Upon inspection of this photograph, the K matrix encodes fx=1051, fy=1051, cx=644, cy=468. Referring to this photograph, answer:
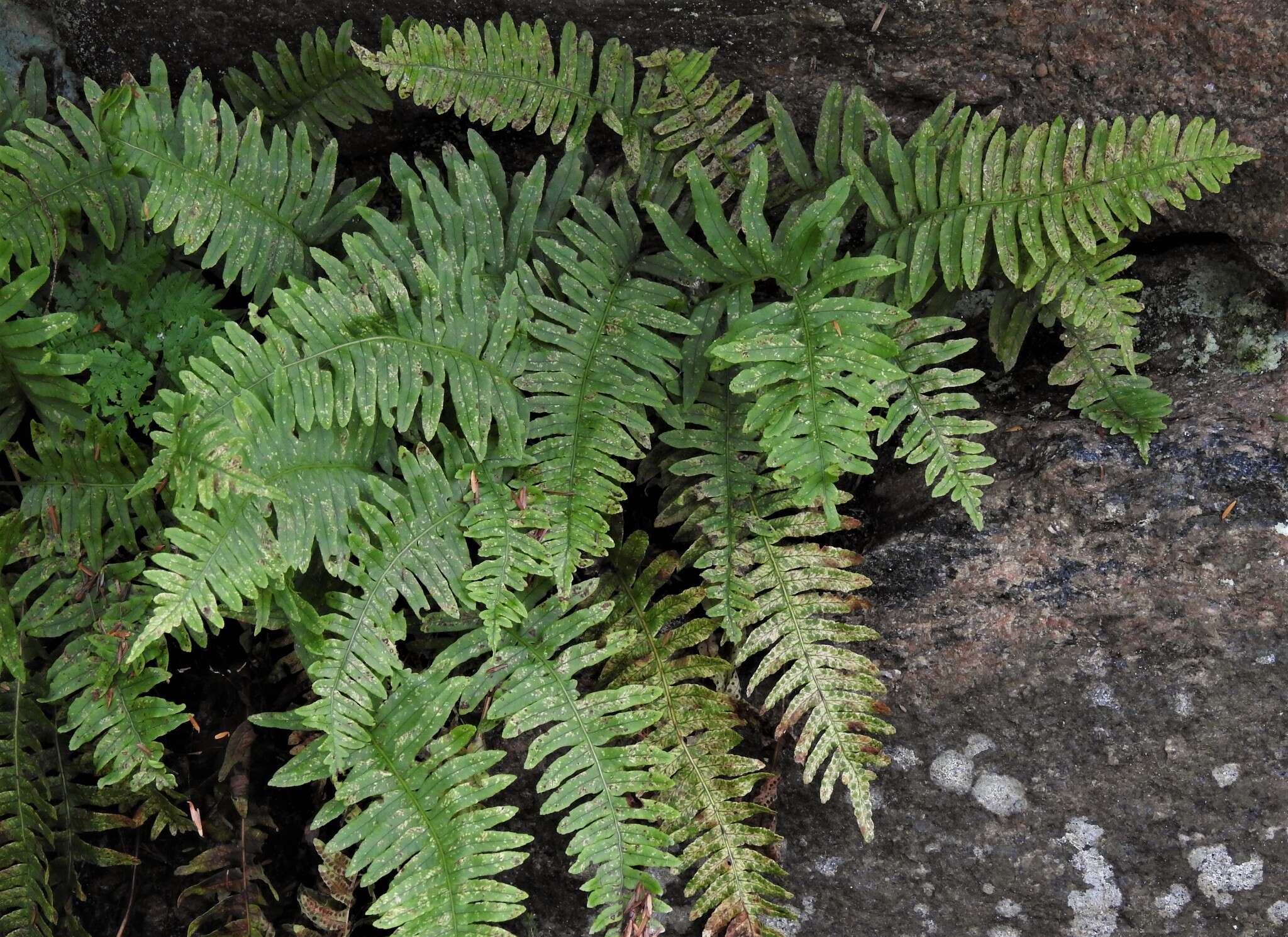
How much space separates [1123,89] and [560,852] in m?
2.91

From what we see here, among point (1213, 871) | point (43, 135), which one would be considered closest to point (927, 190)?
point (1213, 871)

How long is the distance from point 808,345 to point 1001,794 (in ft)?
4.81

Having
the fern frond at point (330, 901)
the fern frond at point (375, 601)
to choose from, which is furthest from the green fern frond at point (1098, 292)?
the fern frond at point (330, 901)

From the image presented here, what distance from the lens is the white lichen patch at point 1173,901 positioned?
9.85 feet

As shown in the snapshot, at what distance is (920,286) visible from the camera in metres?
2.94

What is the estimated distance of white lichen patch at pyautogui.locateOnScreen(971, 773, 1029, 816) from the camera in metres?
3.07

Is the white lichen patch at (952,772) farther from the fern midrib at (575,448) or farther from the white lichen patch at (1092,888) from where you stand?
the fern midrib at (575,448)

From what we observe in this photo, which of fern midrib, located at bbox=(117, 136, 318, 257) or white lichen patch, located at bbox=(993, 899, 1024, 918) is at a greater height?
fern midrib, located at bbox=(117, 136, 318, 257)

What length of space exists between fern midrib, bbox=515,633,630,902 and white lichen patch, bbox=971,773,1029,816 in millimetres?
1072

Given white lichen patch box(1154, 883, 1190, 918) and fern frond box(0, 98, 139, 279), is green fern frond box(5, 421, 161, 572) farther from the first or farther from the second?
white lichen patch box(1154, 883, 1190, 918)

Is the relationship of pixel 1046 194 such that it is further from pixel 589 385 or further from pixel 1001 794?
pixel 1001 794

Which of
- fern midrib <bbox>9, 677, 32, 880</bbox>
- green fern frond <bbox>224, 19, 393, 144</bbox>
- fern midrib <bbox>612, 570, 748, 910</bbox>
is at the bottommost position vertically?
fern midrib <bbox>9, 677, 32, 880</bbox>

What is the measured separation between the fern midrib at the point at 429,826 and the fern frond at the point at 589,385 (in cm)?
69

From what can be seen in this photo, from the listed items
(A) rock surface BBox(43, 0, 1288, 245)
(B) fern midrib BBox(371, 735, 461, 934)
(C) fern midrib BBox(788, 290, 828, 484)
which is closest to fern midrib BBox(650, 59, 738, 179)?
(A) rock surface BBox(43, 0, 1288, 245)
